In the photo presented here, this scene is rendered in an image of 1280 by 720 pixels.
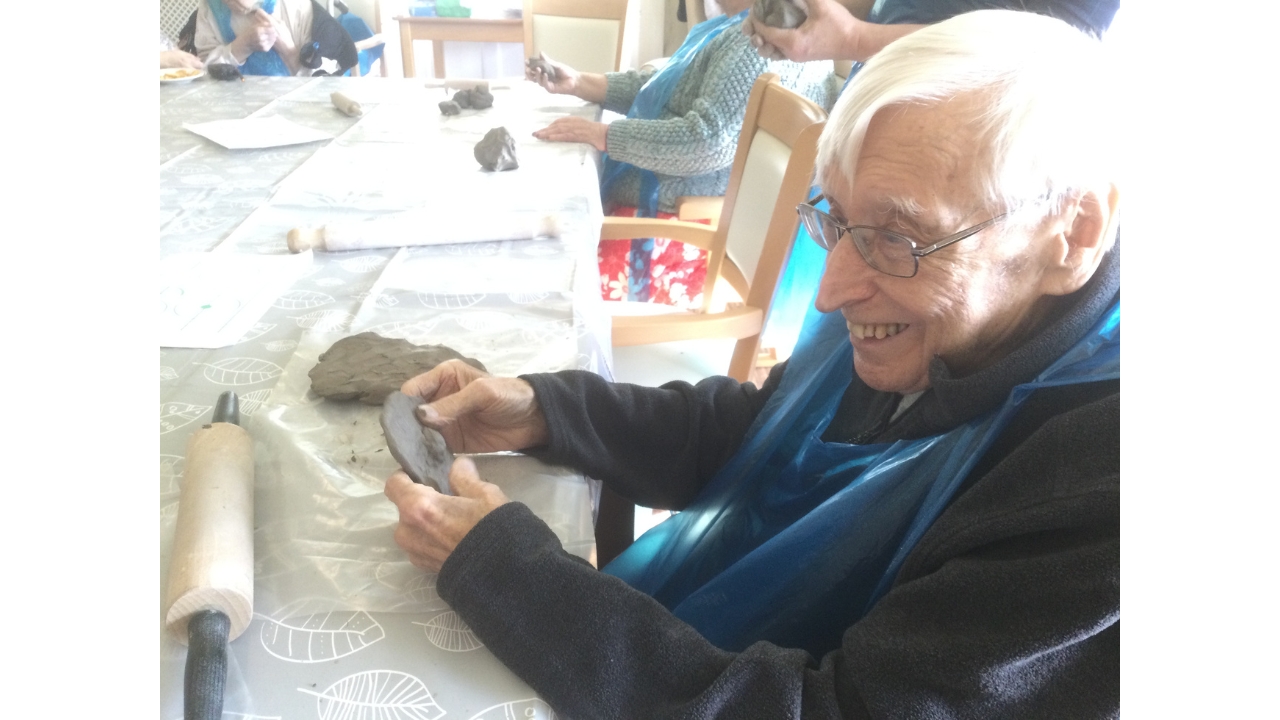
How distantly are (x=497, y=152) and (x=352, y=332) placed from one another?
2.61 feet

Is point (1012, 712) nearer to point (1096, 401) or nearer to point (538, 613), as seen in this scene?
point (1096, 401)

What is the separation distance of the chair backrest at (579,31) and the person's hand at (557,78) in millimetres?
923

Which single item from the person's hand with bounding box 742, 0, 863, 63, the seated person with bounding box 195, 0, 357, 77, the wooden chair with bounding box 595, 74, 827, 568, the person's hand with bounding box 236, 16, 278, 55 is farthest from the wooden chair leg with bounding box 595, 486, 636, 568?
the person's hand with bounding box 236, 16, 278, 55

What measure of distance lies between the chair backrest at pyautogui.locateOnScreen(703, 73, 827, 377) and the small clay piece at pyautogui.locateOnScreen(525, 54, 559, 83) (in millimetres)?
863

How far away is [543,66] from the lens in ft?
8.16

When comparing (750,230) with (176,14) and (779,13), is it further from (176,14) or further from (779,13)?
(176,14)

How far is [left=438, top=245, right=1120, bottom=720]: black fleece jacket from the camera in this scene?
53 centimetres

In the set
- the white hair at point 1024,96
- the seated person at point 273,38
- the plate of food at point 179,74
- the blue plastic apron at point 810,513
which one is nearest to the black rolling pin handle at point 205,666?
the blue plastic apron at point 810,513

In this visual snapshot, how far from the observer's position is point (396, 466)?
2.77 feet

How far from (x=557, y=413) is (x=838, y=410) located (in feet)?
1.21

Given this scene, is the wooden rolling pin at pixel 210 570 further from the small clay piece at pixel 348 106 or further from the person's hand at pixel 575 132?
the small clay piece at pixel 348 106

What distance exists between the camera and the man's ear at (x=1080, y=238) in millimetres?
685

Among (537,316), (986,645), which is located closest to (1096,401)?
(986,645)
